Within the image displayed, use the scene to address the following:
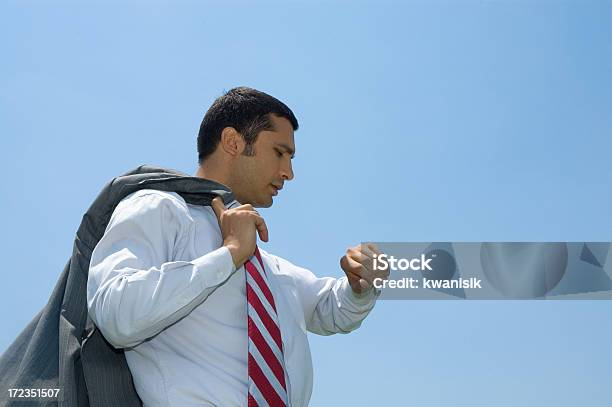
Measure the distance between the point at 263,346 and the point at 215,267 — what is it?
0.44 meters

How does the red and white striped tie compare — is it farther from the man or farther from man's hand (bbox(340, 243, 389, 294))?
man's hand (bbox(340, 243, 389, 294))

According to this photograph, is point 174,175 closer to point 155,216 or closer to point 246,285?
point 155,216

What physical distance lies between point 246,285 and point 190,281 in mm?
470

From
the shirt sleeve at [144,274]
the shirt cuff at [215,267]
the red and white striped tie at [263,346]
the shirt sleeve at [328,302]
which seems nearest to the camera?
the shirt sleeve at [144,274]

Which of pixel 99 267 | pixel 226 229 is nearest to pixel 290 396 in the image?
pixel 226 229

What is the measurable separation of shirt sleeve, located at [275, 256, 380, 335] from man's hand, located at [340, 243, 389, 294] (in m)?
0.12

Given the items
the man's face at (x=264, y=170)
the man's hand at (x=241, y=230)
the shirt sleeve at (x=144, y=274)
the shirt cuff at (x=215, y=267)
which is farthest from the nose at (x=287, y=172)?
the shirt cuff at (x=215, y=267)

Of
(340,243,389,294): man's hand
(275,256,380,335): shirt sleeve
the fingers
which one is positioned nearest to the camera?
the fingers

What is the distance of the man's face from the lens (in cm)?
395

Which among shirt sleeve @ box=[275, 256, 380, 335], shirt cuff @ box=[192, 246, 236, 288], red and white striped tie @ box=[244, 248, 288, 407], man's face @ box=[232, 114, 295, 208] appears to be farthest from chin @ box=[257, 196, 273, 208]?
shirt cuff @ box=[192, 246, 236, 288]

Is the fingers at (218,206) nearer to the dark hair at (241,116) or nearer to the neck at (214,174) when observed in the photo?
the neck at (214,174)

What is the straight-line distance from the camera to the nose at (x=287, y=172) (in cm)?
401

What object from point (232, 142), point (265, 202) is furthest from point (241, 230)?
point (232, 142)

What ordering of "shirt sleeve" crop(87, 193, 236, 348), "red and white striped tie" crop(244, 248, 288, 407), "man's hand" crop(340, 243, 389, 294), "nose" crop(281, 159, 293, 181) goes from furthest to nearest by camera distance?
1. "nose" crop(281, 159, 293, 181)
2. "man's hand" crop(340, 243, 389, 294)
3. "red and white striped tie" crop(244, 248, 288, 407)
4. "shirt sleeve" crop(87, 193, 236, 348)
